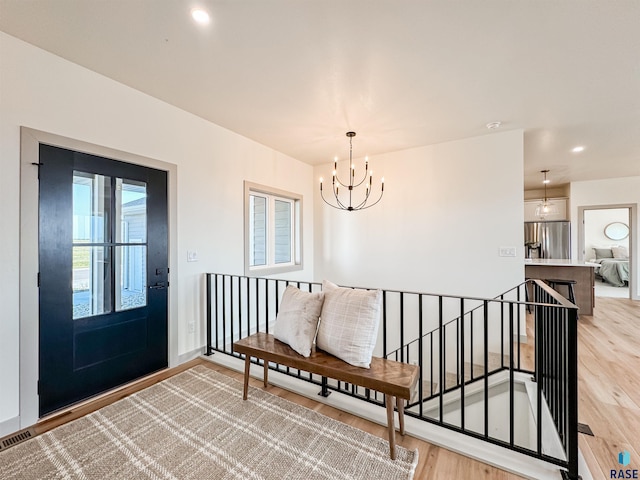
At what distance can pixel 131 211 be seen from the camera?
2.57m

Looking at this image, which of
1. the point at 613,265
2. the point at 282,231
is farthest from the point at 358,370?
the point at 613,265

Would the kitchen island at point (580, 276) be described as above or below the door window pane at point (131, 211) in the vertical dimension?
below

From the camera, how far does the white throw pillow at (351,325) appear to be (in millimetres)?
1867

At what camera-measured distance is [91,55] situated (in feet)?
6.97

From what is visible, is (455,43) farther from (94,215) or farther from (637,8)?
(94,215)

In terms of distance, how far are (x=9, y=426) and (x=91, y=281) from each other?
998mm

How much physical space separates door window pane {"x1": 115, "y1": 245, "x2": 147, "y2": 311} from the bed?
1097 cm

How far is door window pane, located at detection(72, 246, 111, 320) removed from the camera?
2.21m

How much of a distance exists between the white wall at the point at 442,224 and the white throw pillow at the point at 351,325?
2.37m

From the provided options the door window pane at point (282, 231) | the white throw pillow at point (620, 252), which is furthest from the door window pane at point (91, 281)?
the white throw pillow at point (620, 252)

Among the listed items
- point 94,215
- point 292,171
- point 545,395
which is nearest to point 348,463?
point 545,395

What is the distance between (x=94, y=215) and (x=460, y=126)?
3.79 meters

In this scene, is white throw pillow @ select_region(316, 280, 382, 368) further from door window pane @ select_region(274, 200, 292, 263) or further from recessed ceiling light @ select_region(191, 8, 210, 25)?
door window pane @ select_region(274, 200, 292, 263)

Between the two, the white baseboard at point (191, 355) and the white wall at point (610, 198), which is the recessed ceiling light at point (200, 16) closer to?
the white baseboard at point (191, 355)
